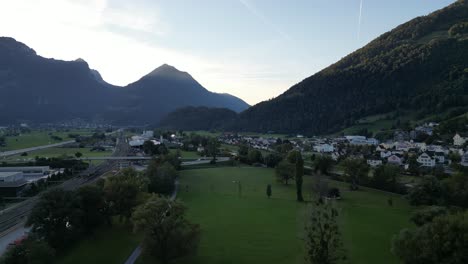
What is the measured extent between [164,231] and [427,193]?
92.3 ft

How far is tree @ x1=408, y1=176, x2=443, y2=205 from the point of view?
114 ft

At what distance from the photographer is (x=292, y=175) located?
49156 mm

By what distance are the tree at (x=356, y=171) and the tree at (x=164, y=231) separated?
99.6 feet

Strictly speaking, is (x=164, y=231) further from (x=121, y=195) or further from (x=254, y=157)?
(x=254, y=157)

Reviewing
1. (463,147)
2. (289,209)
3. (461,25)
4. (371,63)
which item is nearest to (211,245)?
(289,209)

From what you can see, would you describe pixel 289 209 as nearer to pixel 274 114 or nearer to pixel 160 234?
pixel 160 234

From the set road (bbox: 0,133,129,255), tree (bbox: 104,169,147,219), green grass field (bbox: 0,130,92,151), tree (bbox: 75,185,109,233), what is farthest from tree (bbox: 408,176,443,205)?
green grass field (bbox: 0,130,92,151)

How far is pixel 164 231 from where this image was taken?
21.1m

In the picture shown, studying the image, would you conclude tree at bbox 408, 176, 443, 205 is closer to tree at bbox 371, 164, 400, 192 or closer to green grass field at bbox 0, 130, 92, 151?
tree at bbox 371, 164, 400, 192

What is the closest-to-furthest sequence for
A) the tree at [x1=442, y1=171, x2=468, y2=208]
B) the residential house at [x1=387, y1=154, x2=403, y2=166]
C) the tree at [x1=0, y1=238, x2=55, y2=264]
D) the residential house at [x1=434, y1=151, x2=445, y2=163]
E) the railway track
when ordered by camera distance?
the tree at [x1=0, y1=238, x2=55, y2=264]
the railway track
the tree at [x1=442, y1=171, x2=468, y2=208]
the residential house at [x1=434, y1=151, x2=445, y2=163]
the residential house at [x1=387, y1=154, x2=403, y2=166]

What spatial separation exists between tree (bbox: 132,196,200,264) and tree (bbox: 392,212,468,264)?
12.9m

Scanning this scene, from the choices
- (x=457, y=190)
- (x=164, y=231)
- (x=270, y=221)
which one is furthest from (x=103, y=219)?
(x=457, y=190)

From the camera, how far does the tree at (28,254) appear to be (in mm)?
18641

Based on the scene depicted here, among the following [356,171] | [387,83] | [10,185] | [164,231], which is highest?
[387,83]
